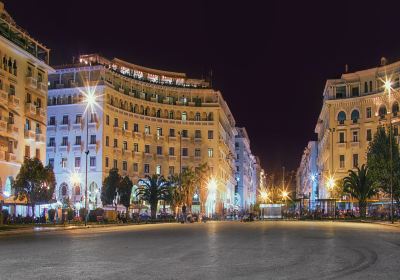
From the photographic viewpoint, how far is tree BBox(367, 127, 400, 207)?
A: 64.6 meters

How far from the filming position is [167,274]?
46.0 feet

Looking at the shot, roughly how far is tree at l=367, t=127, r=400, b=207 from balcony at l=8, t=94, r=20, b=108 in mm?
40517

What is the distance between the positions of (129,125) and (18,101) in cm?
4025

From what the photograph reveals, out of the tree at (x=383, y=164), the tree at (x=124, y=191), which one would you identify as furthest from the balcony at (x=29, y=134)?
the tree at (x=383, y=164)

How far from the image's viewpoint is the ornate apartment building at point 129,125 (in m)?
90.1

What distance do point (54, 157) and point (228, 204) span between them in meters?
55.6

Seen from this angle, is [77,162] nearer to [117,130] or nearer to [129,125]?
[117,130]

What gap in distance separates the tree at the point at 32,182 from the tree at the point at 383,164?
121 feet

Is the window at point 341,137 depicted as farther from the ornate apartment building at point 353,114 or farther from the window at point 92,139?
the window at point 92,139

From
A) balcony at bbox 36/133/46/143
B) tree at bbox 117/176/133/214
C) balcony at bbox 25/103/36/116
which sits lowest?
tree at bbox 117/176/133/214

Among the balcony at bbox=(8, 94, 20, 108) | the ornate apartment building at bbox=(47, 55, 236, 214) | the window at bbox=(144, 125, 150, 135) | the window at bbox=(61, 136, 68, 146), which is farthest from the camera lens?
the window at bbox=(144, 125, 150, 135)

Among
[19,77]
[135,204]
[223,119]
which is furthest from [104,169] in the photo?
[223,119]

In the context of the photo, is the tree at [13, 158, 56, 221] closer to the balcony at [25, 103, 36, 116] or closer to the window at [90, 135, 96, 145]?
the balcony at [25, 103, 36, 116]

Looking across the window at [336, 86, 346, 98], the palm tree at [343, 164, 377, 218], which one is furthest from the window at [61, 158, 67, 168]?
the window at [336, 86, 346, 98]
